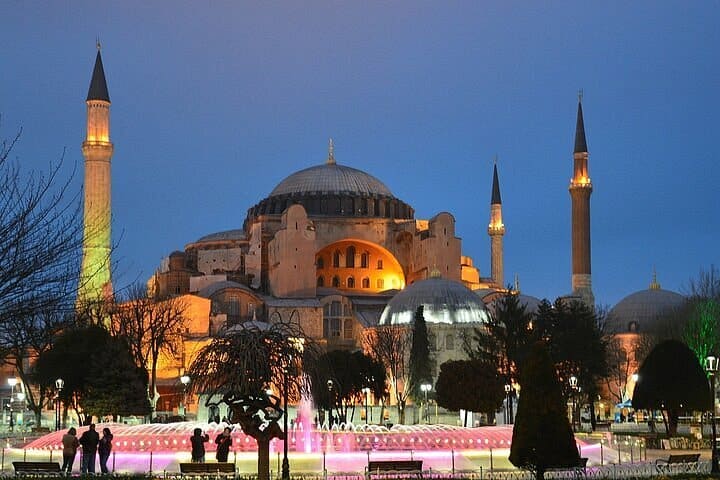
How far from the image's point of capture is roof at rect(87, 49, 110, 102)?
6191cm

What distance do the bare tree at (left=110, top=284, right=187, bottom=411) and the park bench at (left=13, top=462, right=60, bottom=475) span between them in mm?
24153

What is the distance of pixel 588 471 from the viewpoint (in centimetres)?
2055

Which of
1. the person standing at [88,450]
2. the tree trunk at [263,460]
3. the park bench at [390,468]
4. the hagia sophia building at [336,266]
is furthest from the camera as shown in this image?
the hagia sophia building at [336,266]

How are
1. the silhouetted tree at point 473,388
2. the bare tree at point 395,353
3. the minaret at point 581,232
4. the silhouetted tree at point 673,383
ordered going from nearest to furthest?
the silhouetted tree at point 673,383 → the silhouetted tree at point 473,388 → the bare tree at point 395,353 → the minaret at point 581,232

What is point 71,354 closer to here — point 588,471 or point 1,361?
point 1,361

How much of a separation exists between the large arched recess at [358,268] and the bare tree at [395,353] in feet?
45.7

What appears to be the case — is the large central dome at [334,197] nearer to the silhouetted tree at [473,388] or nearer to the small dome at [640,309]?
the small dome at [640,309]

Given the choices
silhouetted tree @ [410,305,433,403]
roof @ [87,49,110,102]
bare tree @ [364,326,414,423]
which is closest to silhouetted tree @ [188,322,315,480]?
silhouetted tree @ [410,305,433,403]

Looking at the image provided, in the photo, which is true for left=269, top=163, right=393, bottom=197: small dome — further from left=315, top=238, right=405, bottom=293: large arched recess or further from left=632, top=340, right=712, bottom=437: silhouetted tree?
left=632, top=340, right=712, bottom=437: silhouetted tree

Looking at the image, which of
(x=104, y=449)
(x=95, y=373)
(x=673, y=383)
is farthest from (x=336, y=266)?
(x=104, y=449)

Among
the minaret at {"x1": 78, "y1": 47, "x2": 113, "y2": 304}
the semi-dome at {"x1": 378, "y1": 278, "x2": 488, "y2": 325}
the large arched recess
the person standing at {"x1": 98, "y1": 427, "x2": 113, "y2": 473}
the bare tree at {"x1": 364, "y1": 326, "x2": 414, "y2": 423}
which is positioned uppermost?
the minaret at {"x1": 78, "y1": 47, "x2": 113, "y2": 304}

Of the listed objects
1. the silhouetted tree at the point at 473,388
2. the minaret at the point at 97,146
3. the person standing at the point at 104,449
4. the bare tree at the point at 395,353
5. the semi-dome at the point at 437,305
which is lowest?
the person standing at the point at 104,449

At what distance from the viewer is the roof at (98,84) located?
203 ft

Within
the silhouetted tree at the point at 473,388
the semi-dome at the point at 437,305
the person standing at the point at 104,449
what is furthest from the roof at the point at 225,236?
the person standing at the point at 104,449
